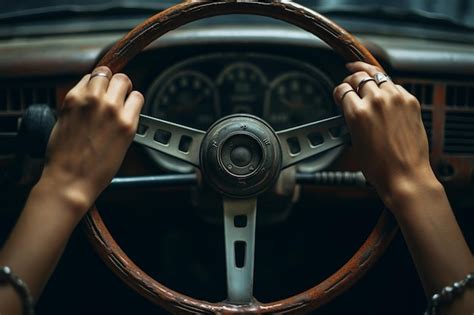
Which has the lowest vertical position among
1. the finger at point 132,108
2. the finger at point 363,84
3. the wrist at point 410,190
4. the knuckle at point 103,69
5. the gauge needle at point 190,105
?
the gauge needle at point 190,105

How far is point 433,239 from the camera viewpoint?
1.27 meters

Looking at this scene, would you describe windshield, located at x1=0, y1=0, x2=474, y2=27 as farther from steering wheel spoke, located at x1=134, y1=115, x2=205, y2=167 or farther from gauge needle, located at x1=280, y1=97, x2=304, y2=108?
steering wheel spoke, located at x1=134, y1=115, x2=205, y2=167

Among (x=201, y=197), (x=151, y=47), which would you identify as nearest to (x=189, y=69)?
(x=151, y=47)

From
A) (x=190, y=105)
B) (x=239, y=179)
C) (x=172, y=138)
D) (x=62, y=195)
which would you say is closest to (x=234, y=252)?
(x=239, y=179)

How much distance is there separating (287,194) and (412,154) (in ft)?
1.32

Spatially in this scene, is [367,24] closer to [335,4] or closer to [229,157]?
[335,4]

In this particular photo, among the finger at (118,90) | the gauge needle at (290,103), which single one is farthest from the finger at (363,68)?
the gauge needle at (290,103)

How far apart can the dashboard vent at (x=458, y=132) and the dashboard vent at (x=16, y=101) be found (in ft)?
3.46

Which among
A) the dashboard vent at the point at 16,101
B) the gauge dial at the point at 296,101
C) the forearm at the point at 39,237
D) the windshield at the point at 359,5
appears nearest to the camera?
the forearm at the point at 39,237

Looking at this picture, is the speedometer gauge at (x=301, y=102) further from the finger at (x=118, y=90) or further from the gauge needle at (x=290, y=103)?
the finger at (x=118, y=90)

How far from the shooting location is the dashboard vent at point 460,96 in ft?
6.24

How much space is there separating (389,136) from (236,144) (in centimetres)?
30

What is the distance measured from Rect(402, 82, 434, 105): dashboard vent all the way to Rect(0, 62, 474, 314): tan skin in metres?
0.61

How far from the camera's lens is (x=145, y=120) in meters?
1.43
